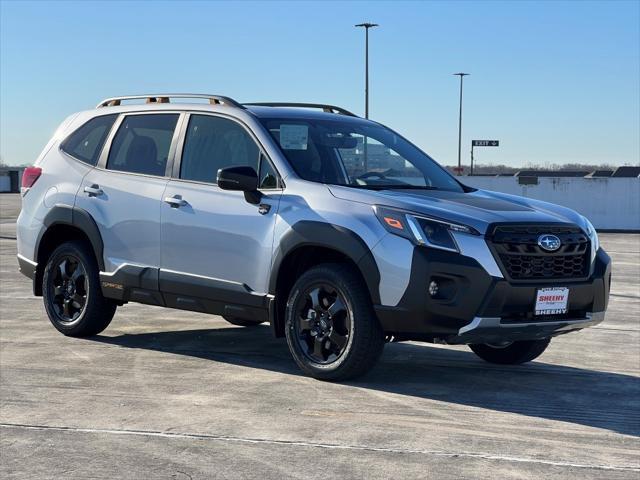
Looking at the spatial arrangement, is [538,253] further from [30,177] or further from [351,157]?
[30,177]

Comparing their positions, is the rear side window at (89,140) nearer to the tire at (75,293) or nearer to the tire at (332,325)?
the tire at (75,293)

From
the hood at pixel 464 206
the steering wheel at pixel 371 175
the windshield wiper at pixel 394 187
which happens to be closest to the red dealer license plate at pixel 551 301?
the hood at pixel 464 206

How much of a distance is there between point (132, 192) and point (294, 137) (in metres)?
1.42

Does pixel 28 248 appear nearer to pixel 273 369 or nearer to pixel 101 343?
pixel 101 343

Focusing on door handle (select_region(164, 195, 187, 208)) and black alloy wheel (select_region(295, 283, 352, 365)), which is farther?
door handle (select_region(164, 195, 187, 208))

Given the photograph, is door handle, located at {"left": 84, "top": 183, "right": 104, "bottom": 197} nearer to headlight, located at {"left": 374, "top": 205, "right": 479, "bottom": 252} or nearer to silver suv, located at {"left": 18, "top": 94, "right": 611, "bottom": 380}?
silver suv, located at {"left": 18, "top": 94, "right": 611, "bottom": 380}

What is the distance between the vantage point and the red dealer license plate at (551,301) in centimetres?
670

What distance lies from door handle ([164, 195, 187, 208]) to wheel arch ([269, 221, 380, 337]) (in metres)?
1.02

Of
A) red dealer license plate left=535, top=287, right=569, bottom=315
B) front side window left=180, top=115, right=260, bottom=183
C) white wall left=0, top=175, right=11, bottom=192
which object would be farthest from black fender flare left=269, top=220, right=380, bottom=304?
white wall left=0, top=175, right=11, bottom=192

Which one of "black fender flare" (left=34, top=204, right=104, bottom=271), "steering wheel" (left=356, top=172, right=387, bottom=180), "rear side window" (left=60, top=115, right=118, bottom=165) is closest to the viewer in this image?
"steering wheel" (left=356, top=172, right=387, bottom=180)

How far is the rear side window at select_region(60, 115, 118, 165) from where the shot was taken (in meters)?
8.88

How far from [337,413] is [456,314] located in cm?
98

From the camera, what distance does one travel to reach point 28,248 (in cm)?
918

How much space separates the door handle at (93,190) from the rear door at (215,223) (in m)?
0.80
